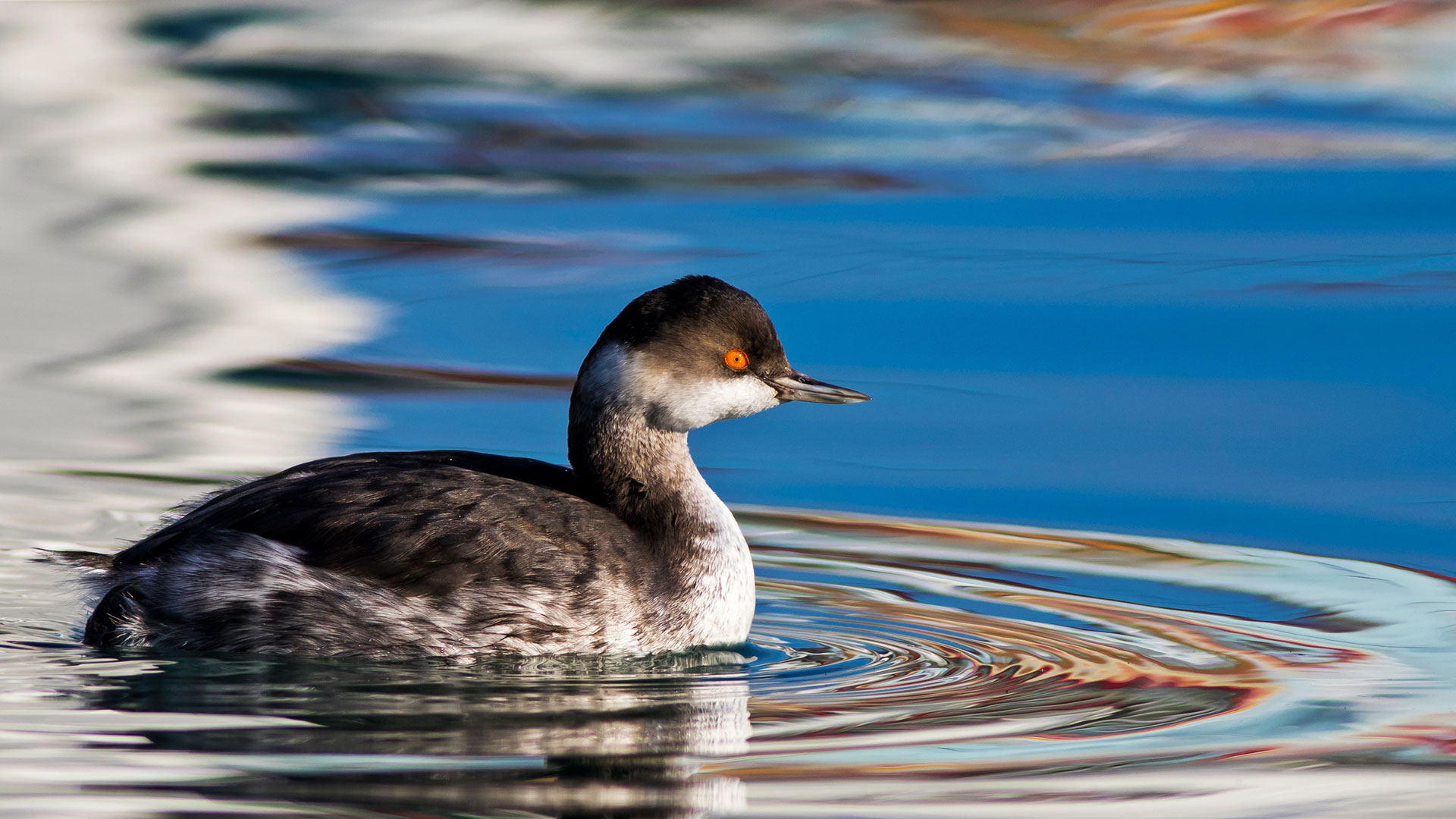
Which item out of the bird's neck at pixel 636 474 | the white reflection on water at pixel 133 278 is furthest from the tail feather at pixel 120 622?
the white reflection on water at pixel 133 278

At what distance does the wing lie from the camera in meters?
5.97

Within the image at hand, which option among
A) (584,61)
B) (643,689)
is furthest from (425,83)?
(643,689)

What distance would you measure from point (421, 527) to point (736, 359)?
3.87 ft

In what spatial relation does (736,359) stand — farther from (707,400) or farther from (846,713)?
(846,713)

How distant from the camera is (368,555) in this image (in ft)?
19.6

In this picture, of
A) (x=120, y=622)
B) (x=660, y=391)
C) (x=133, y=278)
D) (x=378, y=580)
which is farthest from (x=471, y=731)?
(x=133, y=278)

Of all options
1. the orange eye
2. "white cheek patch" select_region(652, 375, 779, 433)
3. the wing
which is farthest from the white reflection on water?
the orange eye

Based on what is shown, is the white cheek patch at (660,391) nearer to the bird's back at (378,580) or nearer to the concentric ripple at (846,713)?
the bird's back at (378,580)

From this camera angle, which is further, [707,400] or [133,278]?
[133,278]

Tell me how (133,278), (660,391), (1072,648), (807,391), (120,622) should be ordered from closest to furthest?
(120,622) → (1072,648) → (660,391) → (807,391) → (133,278)

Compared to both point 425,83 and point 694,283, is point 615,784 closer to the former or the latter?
point 694,283

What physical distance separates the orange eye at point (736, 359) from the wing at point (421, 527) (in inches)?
25.4

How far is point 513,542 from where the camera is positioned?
6.02m

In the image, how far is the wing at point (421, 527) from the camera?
5969mm
